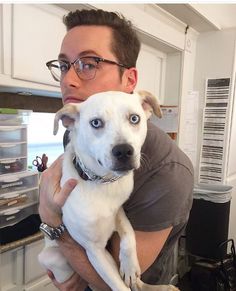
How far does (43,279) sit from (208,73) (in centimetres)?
207

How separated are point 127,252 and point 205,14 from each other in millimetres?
1980

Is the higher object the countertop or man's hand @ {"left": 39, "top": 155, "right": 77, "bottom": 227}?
man's hand @ {"left": 39, "top": 155, "right": 77, "bottom": 227}

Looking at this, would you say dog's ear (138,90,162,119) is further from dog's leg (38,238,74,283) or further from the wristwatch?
dog's leg (38,238,74,283)

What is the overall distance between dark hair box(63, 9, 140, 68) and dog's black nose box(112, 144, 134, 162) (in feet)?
1.19

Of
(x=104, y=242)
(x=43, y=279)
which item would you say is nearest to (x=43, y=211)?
(x=104, y=242)

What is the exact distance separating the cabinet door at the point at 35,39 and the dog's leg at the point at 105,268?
0.91 metres

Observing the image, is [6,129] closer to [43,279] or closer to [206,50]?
[43,279]

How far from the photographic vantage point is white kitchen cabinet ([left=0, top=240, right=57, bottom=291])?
1.46 metres

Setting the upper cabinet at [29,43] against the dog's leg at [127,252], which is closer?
the dog's leg at [127,252]

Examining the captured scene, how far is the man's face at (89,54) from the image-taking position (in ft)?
2.84

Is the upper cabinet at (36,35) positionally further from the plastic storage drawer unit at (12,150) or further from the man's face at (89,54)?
the man's face at (89,54)

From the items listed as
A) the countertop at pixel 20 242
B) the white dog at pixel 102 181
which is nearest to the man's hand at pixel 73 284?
the white dog at pixel 102 181

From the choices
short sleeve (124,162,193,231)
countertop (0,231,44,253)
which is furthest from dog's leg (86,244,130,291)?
countertop (0,231,44,253)

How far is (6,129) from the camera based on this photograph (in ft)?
4.79
